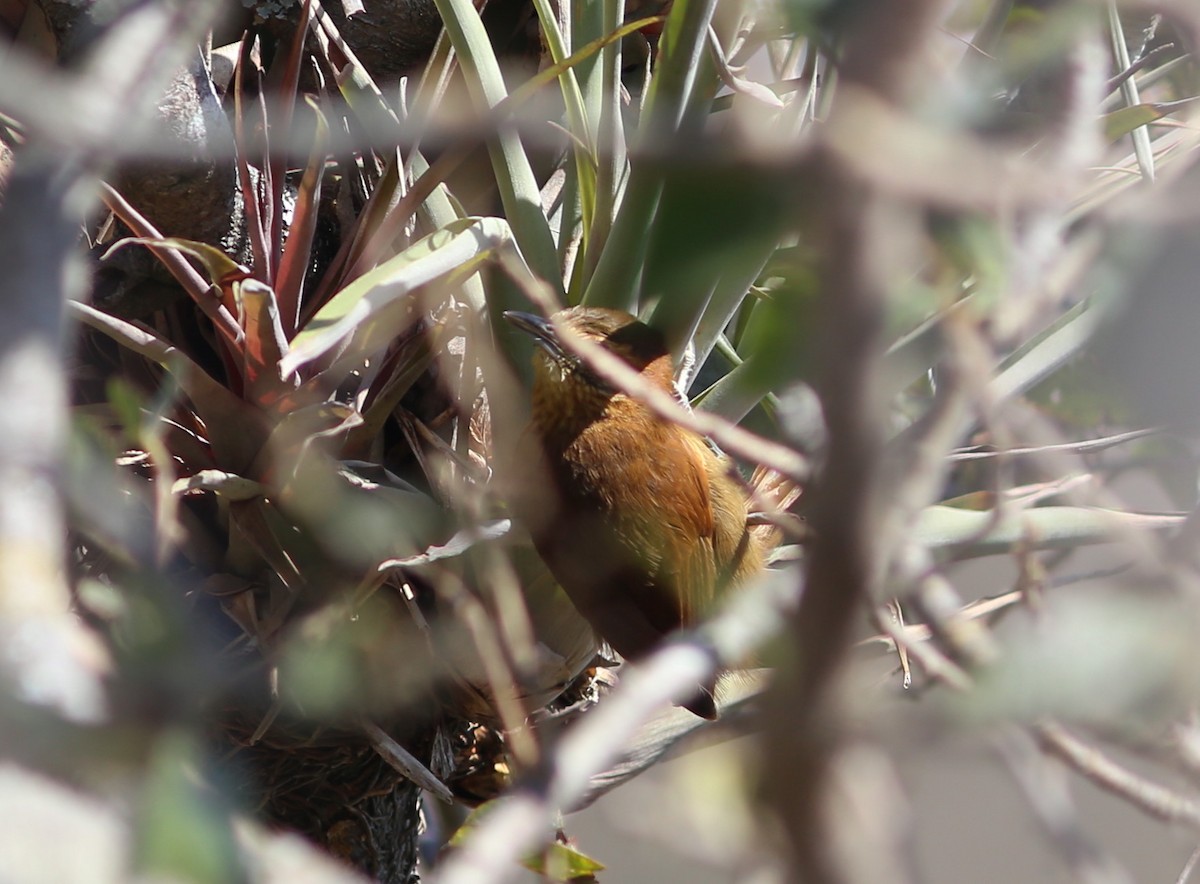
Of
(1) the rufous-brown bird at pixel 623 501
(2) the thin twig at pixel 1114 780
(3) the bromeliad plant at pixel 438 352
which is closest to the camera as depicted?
(2) the thin twig at pixel 1114 780

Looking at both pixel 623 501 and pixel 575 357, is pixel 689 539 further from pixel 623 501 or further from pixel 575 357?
pixel 575 357

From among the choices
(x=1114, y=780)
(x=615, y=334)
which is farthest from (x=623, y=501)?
(x=1114, y=780)

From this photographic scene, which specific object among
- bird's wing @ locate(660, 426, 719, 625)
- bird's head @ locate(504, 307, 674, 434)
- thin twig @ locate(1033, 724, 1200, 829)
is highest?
thin twig @ locate(1033, 724, 1200, 829)

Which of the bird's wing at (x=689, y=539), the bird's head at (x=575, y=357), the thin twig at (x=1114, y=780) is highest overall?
the thin twig at (x=1114, y=780)

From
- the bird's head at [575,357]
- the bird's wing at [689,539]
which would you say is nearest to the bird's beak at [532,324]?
the bird's head at [575,357]

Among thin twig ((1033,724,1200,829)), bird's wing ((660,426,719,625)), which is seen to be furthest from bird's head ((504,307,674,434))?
thin twig ((1033,724,1200,829))

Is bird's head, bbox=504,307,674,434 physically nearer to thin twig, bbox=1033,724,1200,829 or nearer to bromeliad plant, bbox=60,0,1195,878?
bromeliad plant, bbox=60,0,1195,878

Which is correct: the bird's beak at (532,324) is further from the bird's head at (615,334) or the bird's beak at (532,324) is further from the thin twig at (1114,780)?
the thin twig at (1114,780)

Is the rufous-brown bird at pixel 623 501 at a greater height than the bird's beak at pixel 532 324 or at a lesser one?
lesser

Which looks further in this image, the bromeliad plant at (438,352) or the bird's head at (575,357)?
the bird's head at (575,357)

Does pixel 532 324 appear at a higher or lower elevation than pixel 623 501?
higher

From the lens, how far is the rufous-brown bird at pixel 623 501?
1.21 metres

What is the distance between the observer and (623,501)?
1.31 m

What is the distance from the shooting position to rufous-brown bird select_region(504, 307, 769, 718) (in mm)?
1207
